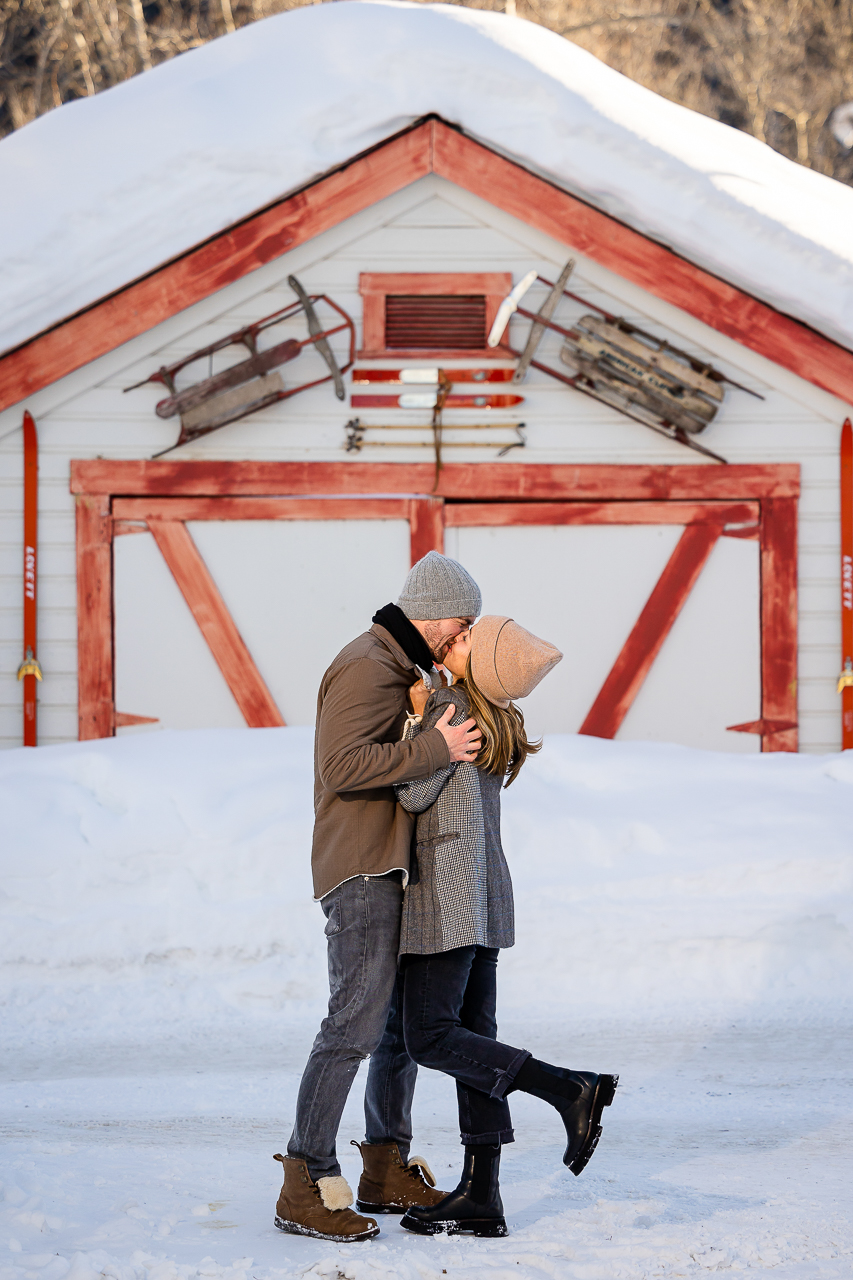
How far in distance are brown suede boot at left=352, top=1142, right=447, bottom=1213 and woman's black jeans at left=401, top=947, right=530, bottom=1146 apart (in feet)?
0.92

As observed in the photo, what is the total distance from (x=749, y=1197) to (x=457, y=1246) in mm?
872

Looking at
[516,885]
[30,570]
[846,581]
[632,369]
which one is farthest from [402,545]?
[846,581]

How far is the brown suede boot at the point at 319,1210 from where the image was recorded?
2.90 meters

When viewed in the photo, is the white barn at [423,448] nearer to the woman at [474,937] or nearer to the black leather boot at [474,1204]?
the woman at [474,937]

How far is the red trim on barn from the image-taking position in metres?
7.67

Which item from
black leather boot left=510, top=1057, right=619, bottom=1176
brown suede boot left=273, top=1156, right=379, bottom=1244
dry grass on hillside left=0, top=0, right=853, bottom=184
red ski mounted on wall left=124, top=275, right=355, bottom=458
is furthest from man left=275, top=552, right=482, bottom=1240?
dry grass on hillside left=0, top=0, right=853, bottom=184

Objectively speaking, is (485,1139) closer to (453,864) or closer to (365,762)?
(453,864)

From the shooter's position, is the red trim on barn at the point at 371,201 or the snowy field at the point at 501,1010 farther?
the red trim on barn at the point at 371,201

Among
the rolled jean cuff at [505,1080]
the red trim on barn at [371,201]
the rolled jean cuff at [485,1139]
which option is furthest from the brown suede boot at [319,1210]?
the red trim on barn at [371,201]

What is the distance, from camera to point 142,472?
7840mm

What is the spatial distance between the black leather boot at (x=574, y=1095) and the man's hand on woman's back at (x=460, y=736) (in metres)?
0.75

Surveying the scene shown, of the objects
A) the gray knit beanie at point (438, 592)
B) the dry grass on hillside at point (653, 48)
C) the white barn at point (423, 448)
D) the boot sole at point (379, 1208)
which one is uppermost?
the dry grass on hillside at point (653, 48)

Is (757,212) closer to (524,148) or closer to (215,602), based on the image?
(524,148)

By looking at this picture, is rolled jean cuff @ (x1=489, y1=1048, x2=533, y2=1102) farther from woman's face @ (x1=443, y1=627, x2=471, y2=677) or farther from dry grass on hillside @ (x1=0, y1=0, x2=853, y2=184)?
dry grass on hillside @ (x1=0, y1=0, x2=853, y2=184)
